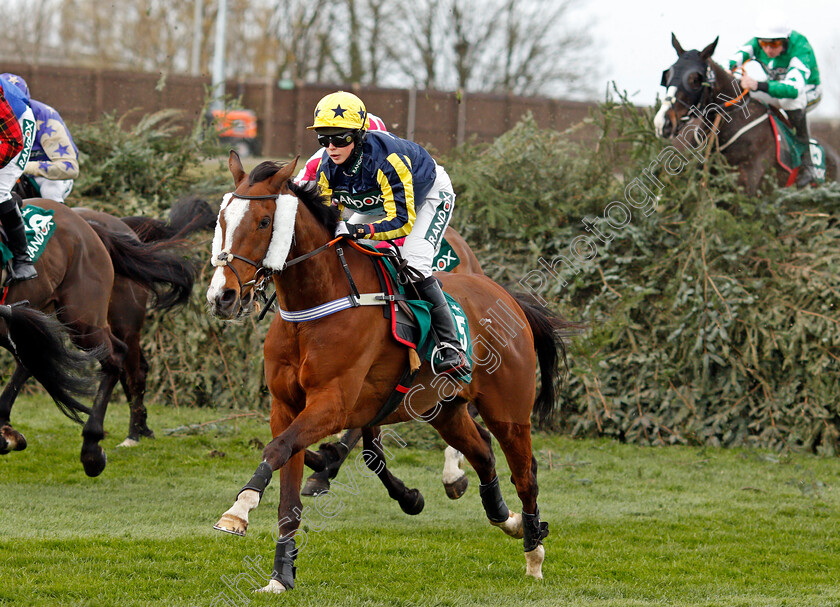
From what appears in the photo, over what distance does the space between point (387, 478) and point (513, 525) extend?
0.77 meters

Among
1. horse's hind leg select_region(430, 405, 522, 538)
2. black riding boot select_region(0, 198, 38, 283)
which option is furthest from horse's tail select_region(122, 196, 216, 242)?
horse's hind leg select_region(430, 405, 522, 538)

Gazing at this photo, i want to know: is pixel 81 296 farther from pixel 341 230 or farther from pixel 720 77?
pixel 720 77

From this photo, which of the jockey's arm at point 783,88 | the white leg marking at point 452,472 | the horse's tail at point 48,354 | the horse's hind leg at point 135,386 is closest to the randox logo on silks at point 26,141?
the horse's tail at point 48,354

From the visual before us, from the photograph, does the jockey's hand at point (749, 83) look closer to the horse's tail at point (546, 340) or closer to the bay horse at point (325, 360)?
the horse's tail at point (546, 340)

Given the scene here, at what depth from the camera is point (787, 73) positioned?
8492 mm

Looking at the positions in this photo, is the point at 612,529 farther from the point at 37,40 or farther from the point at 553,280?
the point at 37,40

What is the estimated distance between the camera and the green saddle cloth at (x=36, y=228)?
6071 millimetres

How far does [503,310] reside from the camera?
4.87 metres

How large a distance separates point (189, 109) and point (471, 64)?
41.7 ft

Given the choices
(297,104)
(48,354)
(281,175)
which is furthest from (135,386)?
(297,104)

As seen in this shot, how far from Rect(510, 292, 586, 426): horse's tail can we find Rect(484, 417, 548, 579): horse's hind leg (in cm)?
53

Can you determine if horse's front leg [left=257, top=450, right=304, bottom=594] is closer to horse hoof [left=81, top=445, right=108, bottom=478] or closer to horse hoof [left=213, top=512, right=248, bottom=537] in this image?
horse hoof [left=213, top=512, right=248, bottom=537]

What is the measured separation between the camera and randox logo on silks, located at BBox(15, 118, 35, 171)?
5828mm

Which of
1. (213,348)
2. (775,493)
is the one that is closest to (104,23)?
(213,348)
